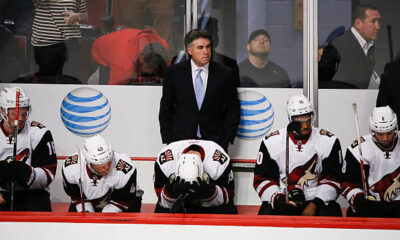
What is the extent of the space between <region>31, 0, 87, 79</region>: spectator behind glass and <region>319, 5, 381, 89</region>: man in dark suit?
1.84 m

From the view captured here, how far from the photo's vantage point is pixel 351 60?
16.6 feet

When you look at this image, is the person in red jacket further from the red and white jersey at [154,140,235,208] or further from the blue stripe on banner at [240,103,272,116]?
the red and white jersey at [154,140,235,208]

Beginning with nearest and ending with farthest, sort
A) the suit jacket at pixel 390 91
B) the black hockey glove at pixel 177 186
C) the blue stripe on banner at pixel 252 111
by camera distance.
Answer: the black hockey glove at pixel 177 186 → the suit jacket at pixel 390 91 → the blue stripe on banner at pixel 252 111

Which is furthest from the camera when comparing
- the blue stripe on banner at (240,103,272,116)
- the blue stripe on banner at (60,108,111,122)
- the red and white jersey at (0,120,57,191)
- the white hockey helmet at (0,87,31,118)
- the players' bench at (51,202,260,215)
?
the blue stripe on banner at (60,108,111,122)

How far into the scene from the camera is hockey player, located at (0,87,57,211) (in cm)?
412

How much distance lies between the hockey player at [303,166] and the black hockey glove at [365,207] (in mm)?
187

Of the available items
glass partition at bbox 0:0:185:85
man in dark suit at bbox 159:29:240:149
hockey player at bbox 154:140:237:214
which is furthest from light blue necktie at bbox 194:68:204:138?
hockey player at bbox 154:140:237:214

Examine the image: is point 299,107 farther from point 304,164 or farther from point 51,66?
A: point 51,66

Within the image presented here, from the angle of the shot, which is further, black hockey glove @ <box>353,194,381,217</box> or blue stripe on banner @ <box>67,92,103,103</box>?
blue stripe on banner @ <box>67,92,103,103</box>

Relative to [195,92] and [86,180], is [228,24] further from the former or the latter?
[86,180]

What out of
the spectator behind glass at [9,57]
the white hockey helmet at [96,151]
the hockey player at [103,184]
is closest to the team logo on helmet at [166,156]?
the hockey player at [103,184]

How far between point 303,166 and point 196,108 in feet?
2.80

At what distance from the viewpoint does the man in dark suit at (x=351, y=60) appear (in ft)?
16.5

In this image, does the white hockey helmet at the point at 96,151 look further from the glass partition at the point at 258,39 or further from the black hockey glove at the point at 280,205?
the glass partition at the point at 258,39
